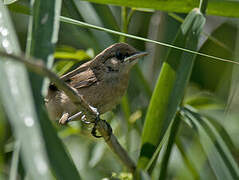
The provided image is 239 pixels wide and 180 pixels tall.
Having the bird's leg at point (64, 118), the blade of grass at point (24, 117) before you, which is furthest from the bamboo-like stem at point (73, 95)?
the bird's leg at point (64, 118)

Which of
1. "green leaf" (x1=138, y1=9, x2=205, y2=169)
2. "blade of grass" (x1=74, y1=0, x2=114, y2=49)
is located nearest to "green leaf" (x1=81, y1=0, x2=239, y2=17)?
"green leaf" (x1=138, y1=9, x2=205, y2=169)

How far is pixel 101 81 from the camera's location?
3889mm

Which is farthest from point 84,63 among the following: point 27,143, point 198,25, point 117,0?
point 27,143

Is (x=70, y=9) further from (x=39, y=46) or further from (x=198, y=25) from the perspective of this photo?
(x=39, y=46)

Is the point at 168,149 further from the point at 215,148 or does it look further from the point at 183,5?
the point at 183,5

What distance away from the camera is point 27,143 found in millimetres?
1630

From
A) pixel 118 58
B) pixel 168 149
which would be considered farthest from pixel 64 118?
pixel 168 149

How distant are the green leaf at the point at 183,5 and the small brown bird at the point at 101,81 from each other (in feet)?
2.08

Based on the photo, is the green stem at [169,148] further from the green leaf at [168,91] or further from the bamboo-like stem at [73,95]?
the bamboo-like stem at [73,95]

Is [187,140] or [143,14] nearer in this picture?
[187,140]

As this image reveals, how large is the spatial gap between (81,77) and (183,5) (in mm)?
1179

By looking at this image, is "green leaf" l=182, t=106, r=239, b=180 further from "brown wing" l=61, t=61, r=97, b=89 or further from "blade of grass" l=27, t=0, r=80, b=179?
"blade of grass" l=27, t=0, r=80, b=179

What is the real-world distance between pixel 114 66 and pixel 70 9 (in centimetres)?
64

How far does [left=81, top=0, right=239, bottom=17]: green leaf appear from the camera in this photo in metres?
3.22
